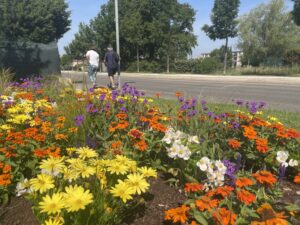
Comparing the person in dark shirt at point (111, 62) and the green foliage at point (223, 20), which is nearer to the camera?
the person in dark shirt at point (111, 62)

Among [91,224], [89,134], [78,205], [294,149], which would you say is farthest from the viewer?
[89,134]

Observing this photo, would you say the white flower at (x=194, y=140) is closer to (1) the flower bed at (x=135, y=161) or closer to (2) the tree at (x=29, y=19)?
(1) the flower bed at (x=135, y=161)

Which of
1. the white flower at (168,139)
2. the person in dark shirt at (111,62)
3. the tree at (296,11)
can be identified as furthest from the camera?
the tree at (296,11)

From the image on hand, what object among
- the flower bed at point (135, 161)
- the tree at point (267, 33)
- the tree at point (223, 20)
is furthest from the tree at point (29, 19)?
the flower bed at point (135, 161)

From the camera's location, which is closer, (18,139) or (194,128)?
(18,139)

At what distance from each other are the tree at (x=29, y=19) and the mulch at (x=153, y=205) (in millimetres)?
25317

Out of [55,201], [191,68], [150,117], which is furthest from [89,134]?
[191,68]

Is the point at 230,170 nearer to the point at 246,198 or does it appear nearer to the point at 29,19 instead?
the point at 246,198

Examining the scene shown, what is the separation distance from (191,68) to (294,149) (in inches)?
1460

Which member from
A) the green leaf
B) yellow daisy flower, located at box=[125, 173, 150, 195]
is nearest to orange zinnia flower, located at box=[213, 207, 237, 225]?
the green leaf

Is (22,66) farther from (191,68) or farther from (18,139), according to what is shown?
(191,68)

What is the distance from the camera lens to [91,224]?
203cm

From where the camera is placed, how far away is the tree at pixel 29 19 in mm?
26984

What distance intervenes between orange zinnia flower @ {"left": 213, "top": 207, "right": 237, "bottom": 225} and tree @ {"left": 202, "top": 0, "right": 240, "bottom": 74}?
37.7 metres
